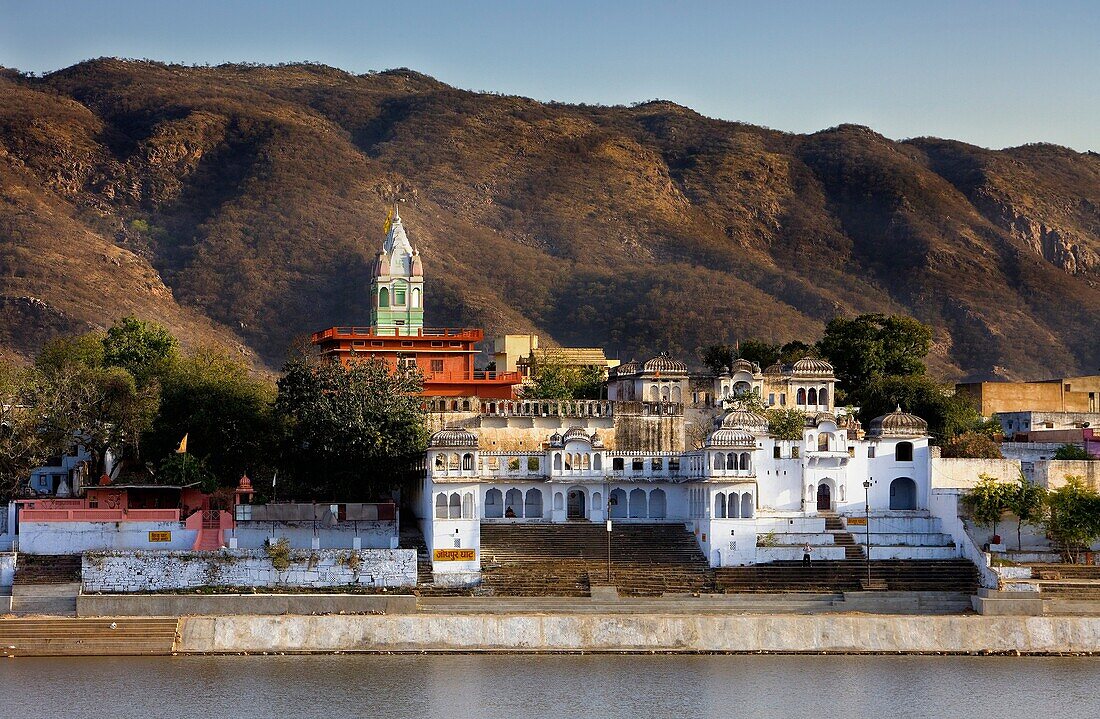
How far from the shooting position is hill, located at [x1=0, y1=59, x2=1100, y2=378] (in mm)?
138250

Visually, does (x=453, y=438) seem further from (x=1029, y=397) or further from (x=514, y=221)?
(x=514, y=221)

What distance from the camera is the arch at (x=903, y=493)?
65.8m

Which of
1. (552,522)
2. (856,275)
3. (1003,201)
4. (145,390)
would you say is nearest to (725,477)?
(552,522)

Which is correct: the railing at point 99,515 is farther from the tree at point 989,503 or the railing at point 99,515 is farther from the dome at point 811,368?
the dome at point 811,368

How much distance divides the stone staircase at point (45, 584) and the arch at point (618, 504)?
60.3ft

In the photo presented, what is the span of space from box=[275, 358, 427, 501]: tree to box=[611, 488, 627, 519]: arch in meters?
7.03

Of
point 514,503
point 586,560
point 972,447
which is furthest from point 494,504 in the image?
point 972,447

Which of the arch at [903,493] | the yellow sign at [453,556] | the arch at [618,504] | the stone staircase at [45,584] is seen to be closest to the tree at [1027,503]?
the arch at [903,493]

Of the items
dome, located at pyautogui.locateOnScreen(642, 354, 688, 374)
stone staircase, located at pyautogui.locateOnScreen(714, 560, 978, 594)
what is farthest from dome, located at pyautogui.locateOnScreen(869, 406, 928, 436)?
dome, located at pyautogui.locateOnScreen(642, 354, 688, 374)

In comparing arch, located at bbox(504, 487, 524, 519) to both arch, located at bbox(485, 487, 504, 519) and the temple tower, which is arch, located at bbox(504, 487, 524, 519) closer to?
arch, located at bbox(485, 487, 504, 519)

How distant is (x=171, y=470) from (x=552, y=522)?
527 inches

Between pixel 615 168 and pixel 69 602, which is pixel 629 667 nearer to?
pixel 69 602

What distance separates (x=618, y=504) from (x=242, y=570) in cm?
1415

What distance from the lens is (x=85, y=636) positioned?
5400 cm
